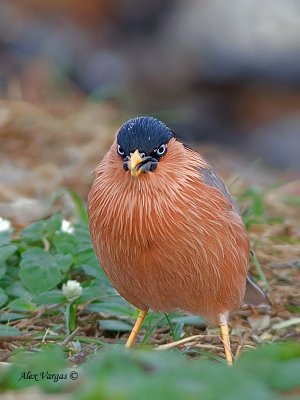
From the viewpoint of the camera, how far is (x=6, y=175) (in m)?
7.92

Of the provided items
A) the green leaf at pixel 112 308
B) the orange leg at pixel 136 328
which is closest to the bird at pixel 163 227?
the orange leg at pixel 136 328

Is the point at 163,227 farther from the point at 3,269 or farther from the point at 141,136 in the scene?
the point at 3,269

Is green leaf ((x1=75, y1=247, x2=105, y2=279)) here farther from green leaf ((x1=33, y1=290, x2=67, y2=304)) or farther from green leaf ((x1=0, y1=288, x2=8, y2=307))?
green leaf ((x1=0, y1=288, x2=8, y2=307))

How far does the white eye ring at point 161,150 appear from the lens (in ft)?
15.1

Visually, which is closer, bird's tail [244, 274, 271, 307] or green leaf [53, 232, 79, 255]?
bird's tail [244, 274, 271, 307]

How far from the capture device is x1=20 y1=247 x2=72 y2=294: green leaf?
509 centimetres

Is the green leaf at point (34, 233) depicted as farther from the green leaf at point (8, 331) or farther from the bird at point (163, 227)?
the bird at point (163, 227)

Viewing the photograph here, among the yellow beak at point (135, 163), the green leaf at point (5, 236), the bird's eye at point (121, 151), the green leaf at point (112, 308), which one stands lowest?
the green leaf at point (112, 308)

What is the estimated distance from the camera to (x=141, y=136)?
14.7 ft

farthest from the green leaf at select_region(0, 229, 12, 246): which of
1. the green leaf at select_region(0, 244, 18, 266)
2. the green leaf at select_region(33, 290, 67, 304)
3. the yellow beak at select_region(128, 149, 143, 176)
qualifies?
the yellow beak at select_region(128, 149, 143, 176)

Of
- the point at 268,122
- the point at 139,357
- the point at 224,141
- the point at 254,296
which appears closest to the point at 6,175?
the point at 254,296

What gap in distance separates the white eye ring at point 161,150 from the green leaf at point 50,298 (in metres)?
0.97

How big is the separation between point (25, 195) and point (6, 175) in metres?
0.52

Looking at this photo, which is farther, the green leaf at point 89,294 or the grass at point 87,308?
the green leaf at point 89,294
